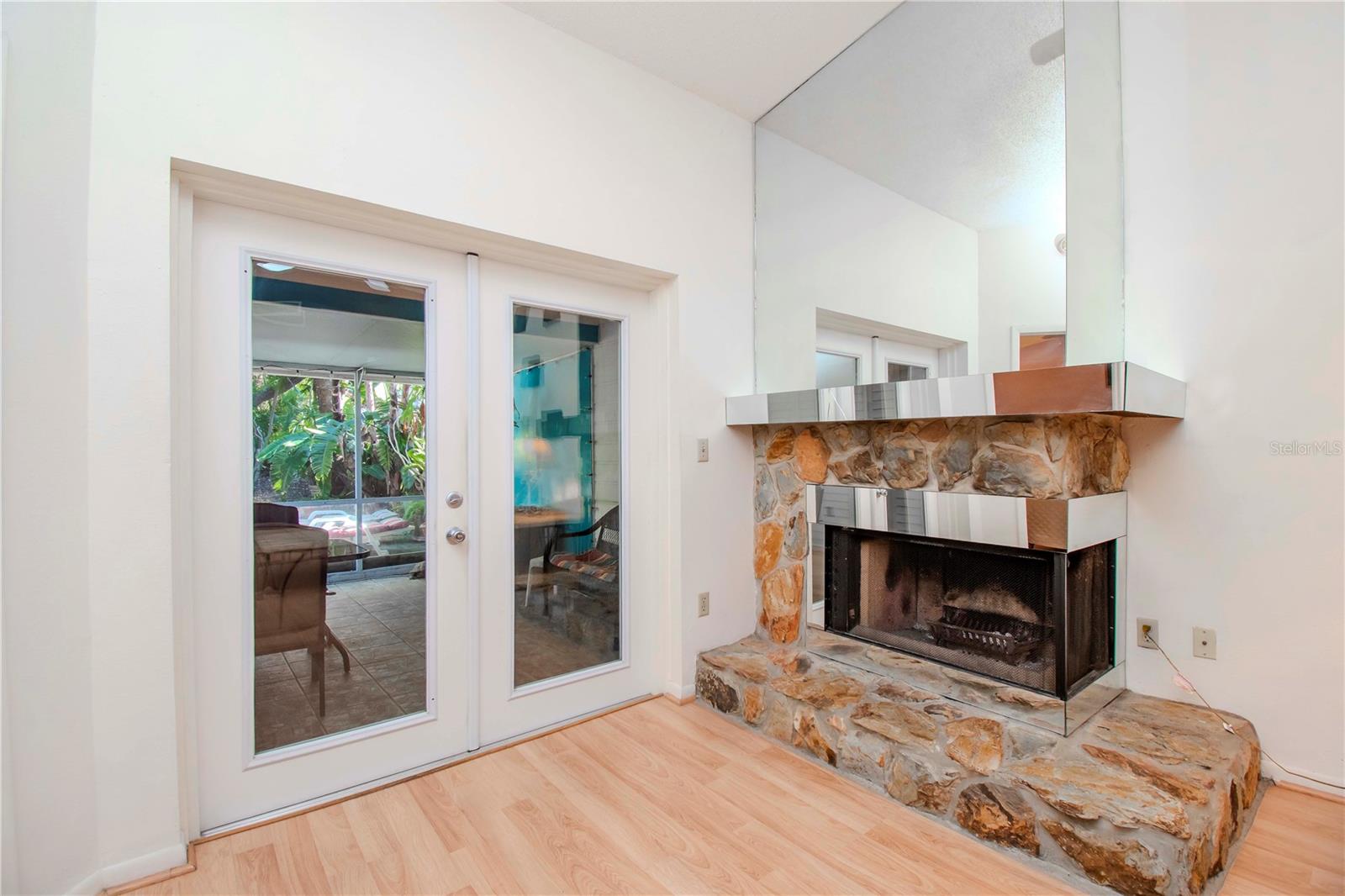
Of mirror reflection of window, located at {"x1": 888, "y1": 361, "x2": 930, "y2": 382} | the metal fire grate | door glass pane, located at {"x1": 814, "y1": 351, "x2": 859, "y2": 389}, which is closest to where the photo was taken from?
the metal fire grate

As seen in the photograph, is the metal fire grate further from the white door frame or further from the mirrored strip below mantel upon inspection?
the white door frame

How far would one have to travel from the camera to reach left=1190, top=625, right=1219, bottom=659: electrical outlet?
6.56ft

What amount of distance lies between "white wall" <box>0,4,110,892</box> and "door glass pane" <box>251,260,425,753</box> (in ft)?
1.37

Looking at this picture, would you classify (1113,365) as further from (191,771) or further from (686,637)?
(191,771)

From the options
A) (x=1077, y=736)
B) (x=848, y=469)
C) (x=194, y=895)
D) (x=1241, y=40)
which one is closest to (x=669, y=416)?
(x=848, y=469)

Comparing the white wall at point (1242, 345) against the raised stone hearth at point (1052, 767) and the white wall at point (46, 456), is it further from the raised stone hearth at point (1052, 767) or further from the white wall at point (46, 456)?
the white wall at point (46, 456)

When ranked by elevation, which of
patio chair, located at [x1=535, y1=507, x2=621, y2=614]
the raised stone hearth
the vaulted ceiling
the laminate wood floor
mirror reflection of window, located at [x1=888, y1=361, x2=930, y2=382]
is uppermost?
the vaulted ceiling

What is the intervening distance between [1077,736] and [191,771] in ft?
8.97

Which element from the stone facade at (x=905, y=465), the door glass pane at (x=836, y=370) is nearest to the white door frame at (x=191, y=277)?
the door glass pane at (x=836, y=370)

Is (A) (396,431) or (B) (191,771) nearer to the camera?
(B) (191,771)

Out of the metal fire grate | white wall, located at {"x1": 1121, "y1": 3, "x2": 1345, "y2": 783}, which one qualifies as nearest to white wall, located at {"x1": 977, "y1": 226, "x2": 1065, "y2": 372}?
white wall, located at {"x1": 1121, "y1": 3, "x2": 1345, "y2": 783}

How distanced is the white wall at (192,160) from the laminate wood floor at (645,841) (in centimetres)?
38

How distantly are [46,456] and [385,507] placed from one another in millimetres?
859

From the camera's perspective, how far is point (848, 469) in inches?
103
